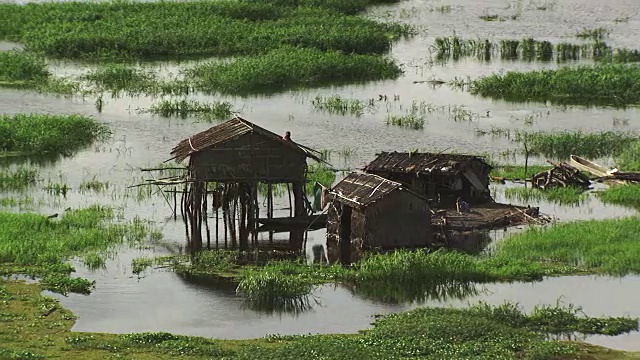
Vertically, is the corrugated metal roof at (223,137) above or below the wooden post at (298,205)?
above

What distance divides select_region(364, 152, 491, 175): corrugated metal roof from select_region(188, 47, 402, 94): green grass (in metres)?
17.5

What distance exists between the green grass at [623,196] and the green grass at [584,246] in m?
3.20

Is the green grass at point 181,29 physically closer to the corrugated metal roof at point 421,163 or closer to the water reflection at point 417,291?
the corrugated metal roof at point 421,163

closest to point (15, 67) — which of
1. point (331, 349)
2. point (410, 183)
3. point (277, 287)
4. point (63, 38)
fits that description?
point (63, 38)

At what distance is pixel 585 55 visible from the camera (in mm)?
58250

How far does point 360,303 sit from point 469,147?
1806 centimetres

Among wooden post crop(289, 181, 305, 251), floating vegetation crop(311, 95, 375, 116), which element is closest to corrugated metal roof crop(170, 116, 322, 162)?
wooden post crop(289, 181, 305, 251)

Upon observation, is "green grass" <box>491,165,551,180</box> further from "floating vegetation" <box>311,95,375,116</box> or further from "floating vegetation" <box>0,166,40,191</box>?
"floating vegetation" <box>0,166,40,191</box>

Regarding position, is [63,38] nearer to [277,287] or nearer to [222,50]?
[222,50]

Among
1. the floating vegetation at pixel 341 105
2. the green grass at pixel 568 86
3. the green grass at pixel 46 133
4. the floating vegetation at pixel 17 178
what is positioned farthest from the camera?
the green grass at pixel 568 86

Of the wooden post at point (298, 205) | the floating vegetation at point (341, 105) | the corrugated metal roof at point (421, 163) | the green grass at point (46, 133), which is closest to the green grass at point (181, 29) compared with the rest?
the floating vegetation at point (341, 105)

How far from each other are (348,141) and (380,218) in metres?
13.9

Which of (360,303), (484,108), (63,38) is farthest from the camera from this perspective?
(63,38)

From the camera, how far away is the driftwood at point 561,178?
120 feet
